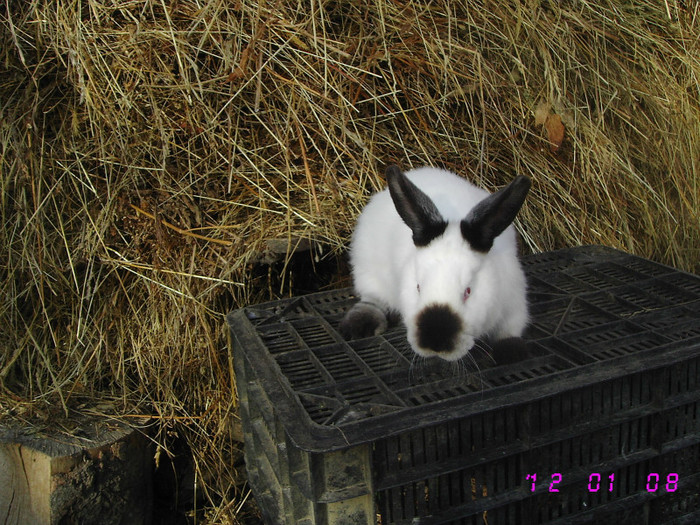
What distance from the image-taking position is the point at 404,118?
2.72 meters

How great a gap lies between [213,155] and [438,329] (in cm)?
132

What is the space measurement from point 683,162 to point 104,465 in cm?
281

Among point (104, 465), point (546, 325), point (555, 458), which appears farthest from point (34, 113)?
point (555, 458)

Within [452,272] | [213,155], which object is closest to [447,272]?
[452,272]

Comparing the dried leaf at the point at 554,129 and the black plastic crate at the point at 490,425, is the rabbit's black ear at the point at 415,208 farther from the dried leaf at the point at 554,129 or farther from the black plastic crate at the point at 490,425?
the dried leaf at the point at 554,129

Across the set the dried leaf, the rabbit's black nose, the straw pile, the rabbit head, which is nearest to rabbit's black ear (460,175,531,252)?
the rabbit head

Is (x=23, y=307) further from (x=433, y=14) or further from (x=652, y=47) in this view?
(x=652, y=47)

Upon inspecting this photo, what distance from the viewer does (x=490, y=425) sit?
4.85ft

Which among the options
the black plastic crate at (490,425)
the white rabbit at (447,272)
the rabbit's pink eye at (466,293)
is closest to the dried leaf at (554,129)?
the white rabbit at (447,272)

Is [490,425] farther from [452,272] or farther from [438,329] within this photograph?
[452,272]

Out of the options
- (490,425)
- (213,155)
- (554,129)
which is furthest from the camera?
(554,129)

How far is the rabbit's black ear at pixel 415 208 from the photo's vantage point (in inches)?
70.7

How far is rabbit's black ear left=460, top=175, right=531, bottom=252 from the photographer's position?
1738 mm

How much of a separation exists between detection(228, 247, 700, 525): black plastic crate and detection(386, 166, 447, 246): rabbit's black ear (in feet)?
1.10
